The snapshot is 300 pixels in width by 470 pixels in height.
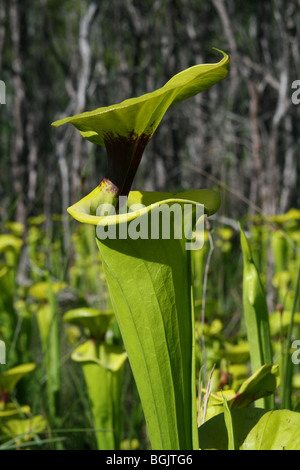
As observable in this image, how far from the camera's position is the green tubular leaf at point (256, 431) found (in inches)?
21.6

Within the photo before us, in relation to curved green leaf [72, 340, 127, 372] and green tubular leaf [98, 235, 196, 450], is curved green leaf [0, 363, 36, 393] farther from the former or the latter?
green tubular leaf [98, 235, 196, 450]

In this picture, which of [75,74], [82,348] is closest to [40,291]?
[82,348]

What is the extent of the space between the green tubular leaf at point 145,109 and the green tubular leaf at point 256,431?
0.38 m

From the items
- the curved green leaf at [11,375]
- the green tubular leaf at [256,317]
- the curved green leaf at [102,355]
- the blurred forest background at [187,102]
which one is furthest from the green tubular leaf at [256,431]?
the blurred forest background at [187,102]

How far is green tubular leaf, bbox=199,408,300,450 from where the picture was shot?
548 millimetres

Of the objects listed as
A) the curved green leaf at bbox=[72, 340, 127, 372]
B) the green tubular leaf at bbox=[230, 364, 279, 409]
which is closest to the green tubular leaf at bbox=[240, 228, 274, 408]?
the green tubular leaf at bbox=[230, 364, 279, 409]

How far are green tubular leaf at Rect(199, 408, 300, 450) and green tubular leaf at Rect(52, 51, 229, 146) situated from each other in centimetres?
38

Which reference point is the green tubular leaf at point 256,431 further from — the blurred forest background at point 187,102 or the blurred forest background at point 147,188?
the blurred forest background at point 187,102

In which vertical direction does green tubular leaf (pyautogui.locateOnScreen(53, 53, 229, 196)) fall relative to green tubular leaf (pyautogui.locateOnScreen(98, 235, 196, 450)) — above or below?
above

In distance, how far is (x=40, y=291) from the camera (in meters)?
1.70

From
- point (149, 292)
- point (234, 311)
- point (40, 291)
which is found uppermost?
point (149, 292)

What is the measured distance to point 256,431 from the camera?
0.58m
